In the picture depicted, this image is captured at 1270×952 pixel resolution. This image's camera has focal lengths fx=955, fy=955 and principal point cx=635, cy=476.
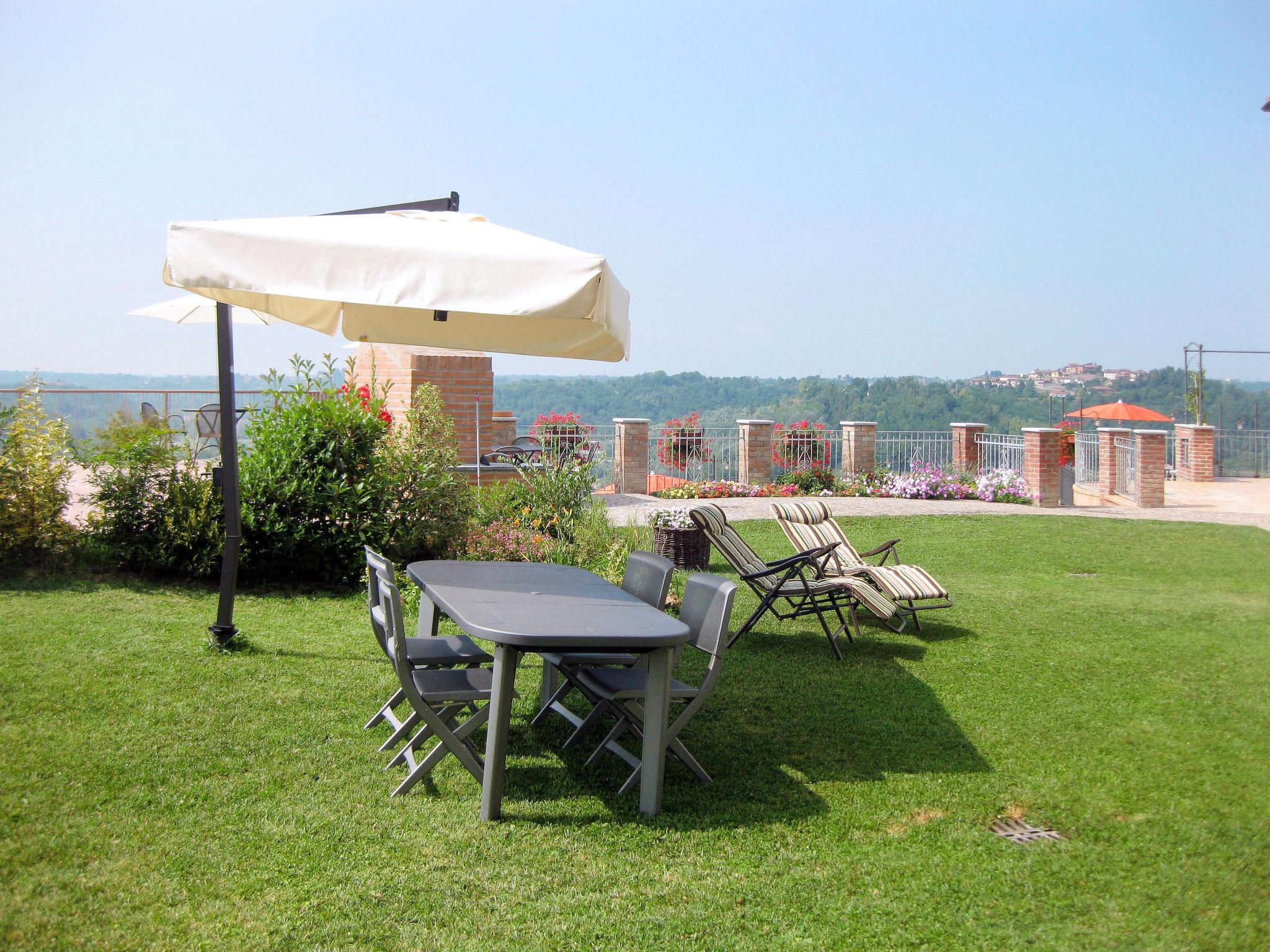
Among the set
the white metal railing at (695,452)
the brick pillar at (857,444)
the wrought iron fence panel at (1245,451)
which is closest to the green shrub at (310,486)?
the wrought iron fence panel at (1245,451)

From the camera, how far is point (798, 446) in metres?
18.1

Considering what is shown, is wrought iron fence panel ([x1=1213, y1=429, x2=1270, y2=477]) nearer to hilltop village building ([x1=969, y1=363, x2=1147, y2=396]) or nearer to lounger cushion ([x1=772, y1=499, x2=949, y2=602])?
hilltop village building ([x1=969, y1=363, x2=1147, y2=396])

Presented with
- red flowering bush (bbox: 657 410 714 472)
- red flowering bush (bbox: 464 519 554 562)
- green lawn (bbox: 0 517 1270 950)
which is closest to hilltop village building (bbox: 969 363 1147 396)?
green lawn (bbox: 0 517 1270 950)

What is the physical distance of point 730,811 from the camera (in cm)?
370

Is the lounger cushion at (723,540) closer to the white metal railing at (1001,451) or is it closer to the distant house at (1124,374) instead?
the distant house at (1124,374)

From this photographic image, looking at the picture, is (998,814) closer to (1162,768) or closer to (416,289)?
(1162,768)

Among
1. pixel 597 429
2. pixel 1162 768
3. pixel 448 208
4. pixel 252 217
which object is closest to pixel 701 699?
pixel 1162 768

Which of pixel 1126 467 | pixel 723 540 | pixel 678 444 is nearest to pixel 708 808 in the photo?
pixel 723 540

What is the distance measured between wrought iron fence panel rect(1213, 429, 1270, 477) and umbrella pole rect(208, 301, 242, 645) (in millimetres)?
5167

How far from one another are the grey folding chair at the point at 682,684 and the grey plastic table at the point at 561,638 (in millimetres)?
134

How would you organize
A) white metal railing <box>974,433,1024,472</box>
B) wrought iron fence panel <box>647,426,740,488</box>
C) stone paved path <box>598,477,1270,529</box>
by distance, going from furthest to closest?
wrought iron fence panel <box>647,426,740,488</box>, white metal railing <box>974,433,1024,472</box>, stone paved path <box>598,477,1270,529</box>

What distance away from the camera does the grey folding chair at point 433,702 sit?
3.72m

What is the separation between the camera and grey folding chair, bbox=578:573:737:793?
3984 millimetres

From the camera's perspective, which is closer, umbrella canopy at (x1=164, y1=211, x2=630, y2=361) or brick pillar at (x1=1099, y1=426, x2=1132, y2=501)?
umbrella canopy at (x1=164, y1=211, x2=630, y2=361)
